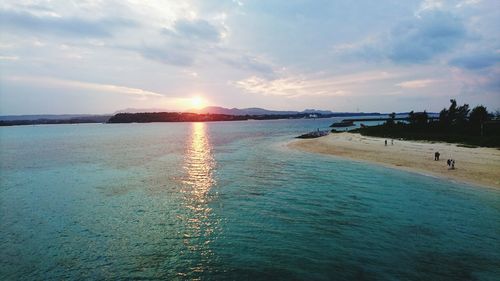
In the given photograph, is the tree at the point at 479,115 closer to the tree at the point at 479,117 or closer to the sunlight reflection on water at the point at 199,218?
the tree at the point at 479,117

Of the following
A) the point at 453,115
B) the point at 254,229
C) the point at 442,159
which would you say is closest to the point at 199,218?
the point at 254,229

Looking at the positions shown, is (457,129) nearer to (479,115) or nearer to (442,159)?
(479,115)

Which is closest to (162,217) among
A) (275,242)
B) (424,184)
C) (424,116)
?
(275,242)

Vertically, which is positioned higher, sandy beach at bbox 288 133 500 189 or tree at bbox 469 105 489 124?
tree at bbox 469 105 489 124

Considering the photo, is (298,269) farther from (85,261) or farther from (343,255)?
(85,261)

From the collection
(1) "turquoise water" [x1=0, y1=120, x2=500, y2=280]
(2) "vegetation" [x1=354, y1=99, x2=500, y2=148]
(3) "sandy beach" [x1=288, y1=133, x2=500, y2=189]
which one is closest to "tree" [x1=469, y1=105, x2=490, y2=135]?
(2) "vegetation" [x1=354, y1=99, x2=500, y2=148]

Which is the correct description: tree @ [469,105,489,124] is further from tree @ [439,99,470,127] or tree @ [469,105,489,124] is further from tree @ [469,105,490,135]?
tree @ [439,99,470,127]
